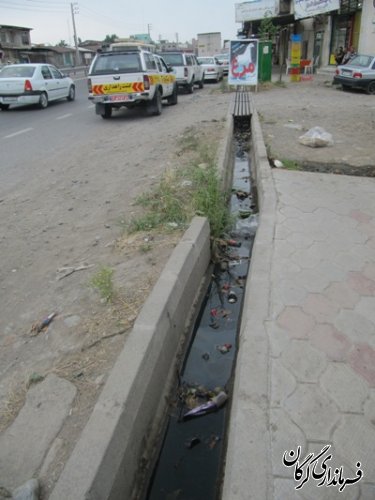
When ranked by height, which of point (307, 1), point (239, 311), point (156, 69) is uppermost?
point (307, 1)

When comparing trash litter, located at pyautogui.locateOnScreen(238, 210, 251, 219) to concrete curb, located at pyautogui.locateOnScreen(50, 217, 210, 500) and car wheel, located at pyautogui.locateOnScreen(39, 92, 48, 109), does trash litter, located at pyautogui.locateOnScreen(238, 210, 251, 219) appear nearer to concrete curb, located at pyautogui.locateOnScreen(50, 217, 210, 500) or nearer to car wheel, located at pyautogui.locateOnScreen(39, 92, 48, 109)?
concrete curb, located at pyautogui.locateOnScreen(50, 217, 210, 500)

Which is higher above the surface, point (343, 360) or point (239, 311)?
point (343, 360)

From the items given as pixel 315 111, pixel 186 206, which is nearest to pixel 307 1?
pixel 315 111

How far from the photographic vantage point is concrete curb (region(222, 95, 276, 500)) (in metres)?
1.83

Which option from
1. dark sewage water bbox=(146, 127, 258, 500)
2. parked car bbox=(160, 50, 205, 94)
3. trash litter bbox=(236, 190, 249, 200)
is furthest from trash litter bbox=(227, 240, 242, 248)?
parked car bbox=(160, 50, 205, 94)

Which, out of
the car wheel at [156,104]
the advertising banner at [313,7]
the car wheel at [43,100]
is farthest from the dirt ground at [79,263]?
the advertising banner at [313,7]

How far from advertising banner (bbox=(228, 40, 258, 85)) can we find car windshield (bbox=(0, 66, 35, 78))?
824 cm

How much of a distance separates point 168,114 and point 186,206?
974cm

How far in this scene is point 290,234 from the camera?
4180 mm

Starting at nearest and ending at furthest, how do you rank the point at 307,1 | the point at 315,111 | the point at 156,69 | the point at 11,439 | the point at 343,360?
the point at 11,439, the point at 343,360, the point at 315,111, the point at 156,69, the point at 307,1

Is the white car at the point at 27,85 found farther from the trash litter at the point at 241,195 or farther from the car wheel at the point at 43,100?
the trash litter at the point at 241,195

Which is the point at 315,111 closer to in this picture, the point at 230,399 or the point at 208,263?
the point at 208,263

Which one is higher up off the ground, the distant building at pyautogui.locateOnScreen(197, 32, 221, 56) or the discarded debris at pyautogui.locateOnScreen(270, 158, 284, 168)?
the distant building at pyautogui.locateOnScreen(197, 32, 221, 56)

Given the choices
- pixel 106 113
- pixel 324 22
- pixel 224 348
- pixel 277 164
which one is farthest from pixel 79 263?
pixel 324 22
